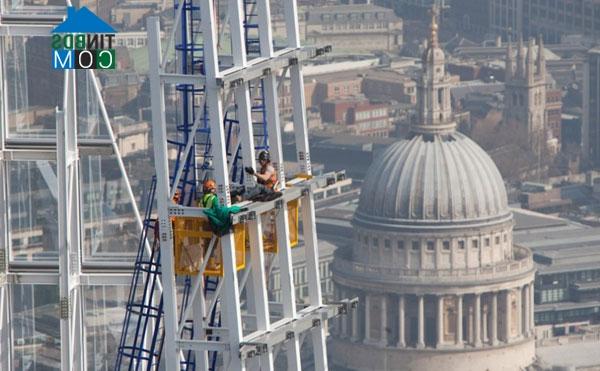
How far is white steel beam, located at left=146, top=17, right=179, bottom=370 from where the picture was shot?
111 feet

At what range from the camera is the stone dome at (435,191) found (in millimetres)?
186875

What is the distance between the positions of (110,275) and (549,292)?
151977mm

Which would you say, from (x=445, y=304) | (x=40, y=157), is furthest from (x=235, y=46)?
Result: (x=445, y=304)

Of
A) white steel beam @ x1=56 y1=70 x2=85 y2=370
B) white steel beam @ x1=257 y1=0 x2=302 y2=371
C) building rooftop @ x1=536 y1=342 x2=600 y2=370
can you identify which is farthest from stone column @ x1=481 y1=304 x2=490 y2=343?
white steel beam @ x1=257 y1=0 x2=302 y2=371

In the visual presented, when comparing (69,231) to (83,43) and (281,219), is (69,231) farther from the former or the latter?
(281,219)

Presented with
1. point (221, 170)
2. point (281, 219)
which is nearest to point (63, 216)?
point (281, 219)

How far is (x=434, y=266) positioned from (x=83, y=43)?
14917 centimetres

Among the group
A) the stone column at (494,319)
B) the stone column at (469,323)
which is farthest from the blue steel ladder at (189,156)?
the stone column at (469,323)

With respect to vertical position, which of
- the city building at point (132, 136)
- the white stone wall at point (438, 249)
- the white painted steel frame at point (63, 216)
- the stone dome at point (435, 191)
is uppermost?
the white painted steel frame at point (63, 216)

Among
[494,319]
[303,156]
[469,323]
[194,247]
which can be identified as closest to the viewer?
[194,247]

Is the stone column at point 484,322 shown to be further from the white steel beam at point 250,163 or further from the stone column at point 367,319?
the white steel beam at point 250,163

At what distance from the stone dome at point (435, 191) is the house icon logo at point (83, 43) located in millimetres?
149945

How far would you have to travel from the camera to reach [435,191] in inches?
7397

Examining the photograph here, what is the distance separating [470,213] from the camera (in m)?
187
